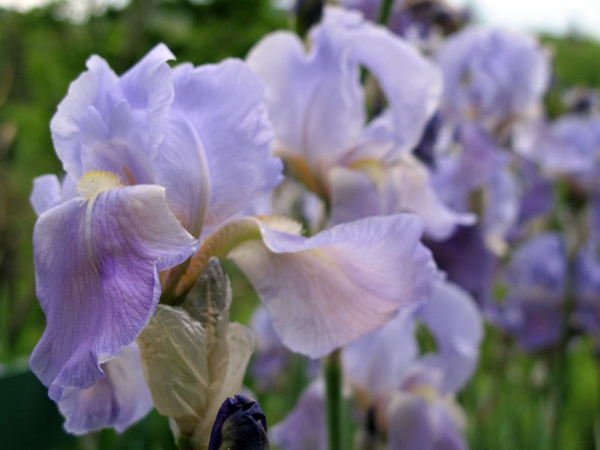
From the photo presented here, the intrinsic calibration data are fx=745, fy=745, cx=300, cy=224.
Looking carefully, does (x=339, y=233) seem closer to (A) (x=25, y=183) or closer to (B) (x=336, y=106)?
(B) (x=336, y=106)

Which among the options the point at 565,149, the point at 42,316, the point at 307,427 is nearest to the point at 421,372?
the point at 307,427

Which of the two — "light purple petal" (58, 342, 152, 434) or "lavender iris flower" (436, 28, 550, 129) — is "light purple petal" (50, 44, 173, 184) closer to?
"light purple petal" (58, 342, 152, 434)

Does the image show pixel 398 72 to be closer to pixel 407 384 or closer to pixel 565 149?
pixel 407 384

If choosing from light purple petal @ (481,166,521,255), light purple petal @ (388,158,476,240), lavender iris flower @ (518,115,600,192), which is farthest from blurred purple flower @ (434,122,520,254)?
light purple petal @ (388,158,476,240)

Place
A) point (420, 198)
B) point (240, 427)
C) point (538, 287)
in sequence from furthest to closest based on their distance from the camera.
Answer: point (538, 287)
point (420, 198)
point (240, 427)

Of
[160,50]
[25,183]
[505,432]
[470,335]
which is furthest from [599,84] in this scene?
[160,50]

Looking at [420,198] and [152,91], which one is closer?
[152,91]
